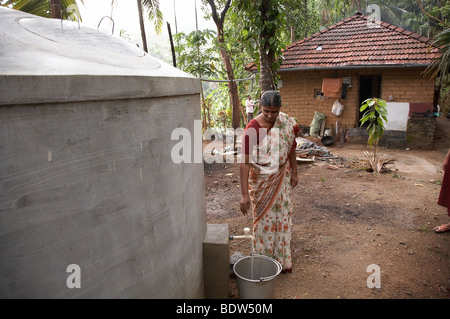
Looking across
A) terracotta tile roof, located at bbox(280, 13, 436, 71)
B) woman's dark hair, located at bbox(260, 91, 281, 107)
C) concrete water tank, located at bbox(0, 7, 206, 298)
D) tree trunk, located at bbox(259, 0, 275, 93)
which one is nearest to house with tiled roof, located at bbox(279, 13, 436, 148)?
terracotta tile roof, located at bbox(280, 13, 436, 71)

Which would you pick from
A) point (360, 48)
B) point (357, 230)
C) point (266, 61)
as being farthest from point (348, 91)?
point (357, 230)

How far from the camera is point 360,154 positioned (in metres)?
8.88

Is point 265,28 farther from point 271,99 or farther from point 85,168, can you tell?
point 85,168

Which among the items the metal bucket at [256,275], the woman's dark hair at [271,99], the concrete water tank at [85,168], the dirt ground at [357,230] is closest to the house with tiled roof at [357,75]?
the dirt ground at [357,230]

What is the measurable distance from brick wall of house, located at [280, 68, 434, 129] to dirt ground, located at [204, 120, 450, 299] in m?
2.87

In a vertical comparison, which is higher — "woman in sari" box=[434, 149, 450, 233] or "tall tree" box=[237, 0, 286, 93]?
"tall tree" box=[237, 0, 286, 93]

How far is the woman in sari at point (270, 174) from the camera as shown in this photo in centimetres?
281

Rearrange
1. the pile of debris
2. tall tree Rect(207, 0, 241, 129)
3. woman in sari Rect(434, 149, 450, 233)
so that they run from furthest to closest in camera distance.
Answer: tall tree Rect(207, 0, 241, 129) → the pile of debris → woman in sari Rect(434, 149, 450, 233)

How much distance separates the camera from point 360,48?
395 inches

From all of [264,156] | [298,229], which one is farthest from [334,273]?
[264,156]

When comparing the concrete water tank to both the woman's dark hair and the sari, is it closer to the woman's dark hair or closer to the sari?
the woman's dark hair

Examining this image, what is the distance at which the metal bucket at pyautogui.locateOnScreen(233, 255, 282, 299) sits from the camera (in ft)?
8.07

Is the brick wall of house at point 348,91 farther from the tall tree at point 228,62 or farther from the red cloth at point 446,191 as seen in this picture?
the red cloth at point 446,191

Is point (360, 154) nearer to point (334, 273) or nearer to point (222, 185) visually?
point (222, 185)
